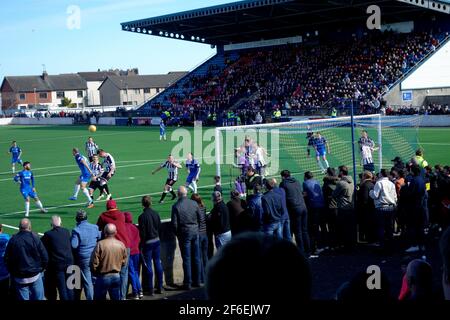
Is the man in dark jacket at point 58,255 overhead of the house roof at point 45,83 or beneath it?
beneath

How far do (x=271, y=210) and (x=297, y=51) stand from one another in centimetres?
5006

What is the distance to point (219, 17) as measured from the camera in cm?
5684

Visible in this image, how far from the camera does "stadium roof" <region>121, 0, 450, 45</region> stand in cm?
4819

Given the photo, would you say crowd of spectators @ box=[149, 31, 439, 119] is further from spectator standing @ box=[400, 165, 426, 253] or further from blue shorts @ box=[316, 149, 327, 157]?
spectator standing @ box=[400, 165, 426, 253]

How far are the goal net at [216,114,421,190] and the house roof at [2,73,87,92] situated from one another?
92734 mm

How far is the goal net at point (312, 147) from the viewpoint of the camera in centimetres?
2067

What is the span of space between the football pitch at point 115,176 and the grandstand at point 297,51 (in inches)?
428

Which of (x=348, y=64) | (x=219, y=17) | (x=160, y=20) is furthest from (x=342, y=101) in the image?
(x=160, y=20)

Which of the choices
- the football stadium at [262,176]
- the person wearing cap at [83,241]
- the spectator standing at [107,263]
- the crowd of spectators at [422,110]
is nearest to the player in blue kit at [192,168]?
the football stadium at [262,176]

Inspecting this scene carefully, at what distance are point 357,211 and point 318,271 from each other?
8.12ft

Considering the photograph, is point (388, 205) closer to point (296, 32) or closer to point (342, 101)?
point (342, 101)

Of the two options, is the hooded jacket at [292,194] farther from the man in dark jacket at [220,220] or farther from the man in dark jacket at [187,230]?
the man in dark jacket at [187,230]

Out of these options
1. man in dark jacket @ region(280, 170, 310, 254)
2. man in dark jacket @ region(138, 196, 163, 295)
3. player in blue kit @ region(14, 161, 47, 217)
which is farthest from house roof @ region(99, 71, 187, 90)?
man in dark jacket @ region(138, 196, 163, 295)

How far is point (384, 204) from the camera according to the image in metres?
11.9
